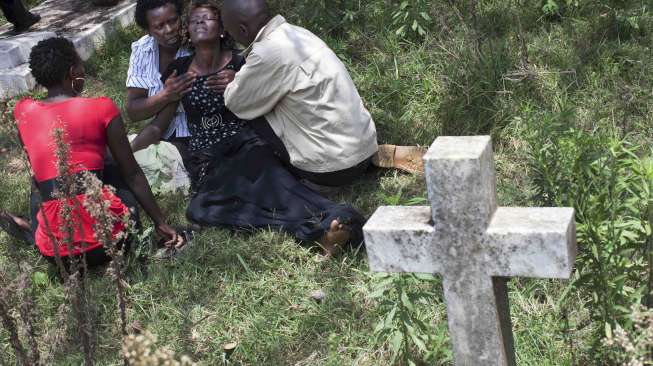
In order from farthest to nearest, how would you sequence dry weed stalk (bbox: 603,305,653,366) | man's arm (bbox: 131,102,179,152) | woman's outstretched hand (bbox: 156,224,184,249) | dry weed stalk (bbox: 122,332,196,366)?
man's arm (bbox: 131,102,179,152), woman's outstretched hand (bbox: 156,224,184,249), dry weed stalk (bbox: 603,305,653,366), dry weed stalk (bbox: 122,332,196,366)

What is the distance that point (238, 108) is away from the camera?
464 centimetres

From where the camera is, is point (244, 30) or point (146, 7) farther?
point (146, 7)

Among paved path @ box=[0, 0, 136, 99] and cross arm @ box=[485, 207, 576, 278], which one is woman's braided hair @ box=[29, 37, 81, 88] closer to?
paved path @ box=[0, 0, 136, 99]

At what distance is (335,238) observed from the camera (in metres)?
4.07

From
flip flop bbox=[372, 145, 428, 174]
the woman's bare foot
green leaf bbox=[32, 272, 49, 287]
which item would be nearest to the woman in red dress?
green leaf bbox=[32, 272, 49, 287]

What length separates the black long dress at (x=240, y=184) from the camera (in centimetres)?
431

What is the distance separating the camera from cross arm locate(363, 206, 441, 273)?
2555mm

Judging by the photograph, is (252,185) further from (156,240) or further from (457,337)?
(457,337)

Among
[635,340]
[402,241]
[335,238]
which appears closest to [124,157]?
[335,238]

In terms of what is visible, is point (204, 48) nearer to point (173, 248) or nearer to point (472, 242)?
point (173, 248)

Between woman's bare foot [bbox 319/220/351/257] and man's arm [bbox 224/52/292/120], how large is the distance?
816 millimetres

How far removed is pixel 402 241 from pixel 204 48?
2.69m

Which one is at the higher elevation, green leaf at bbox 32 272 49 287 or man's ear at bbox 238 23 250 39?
man's ear at bbox 238 23 250 39

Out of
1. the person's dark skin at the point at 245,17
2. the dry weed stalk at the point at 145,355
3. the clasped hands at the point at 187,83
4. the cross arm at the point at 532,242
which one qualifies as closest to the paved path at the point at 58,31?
the clasped hands at the point at 187,83
